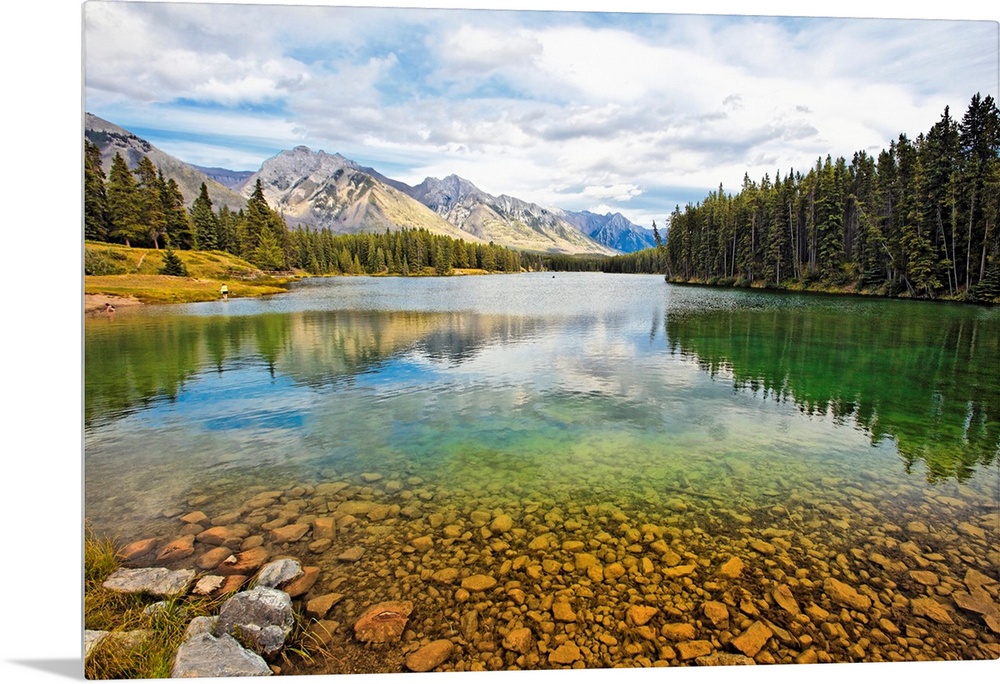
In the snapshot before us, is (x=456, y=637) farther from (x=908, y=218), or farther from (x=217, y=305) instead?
(x=908, y=218)

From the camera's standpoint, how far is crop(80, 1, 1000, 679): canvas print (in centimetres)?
399

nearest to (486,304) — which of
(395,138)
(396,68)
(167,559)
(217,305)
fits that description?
(217,305)

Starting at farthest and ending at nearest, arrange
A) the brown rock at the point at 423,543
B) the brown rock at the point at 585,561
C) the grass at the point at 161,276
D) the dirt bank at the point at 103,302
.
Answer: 1. the grass at the point at 161,276
2. the dirt bank at the point at 103,302
3. the brown rock at the point at 423,543
4. the brown rock at the point at 585,561

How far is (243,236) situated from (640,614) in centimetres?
5903

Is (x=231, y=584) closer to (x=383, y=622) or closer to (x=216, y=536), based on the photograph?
(x=216, y=536)

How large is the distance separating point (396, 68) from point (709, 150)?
588 centimetres

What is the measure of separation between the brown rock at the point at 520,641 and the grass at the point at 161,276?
234 inches

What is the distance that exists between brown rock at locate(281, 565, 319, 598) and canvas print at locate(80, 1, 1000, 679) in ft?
0.09

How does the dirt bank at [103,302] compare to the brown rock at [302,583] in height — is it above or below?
above

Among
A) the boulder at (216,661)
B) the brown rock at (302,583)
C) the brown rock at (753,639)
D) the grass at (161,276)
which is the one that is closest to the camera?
the boulder at (216,661)

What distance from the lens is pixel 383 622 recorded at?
159 inches

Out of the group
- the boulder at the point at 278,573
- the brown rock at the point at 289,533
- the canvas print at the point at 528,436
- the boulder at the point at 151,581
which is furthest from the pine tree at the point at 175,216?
the boulder at the point at 278,573

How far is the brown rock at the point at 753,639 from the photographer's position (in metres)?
3.76

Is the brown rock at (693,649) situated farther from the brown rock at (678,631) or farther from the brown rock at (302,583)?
the brown rock at (302,583)
